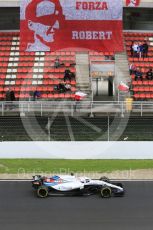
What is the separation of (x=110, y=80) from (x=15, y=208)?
12867 millimetres

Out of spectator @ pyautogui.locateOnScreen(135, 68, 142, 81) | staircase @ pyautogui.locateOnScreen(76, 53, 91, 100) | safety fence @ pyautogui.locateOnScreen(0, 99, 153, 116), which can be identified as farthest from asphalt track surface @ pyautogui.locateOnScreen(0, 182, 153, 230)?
spectator @ pyautogui.locateOnScreen(135, 68, 142, 81)

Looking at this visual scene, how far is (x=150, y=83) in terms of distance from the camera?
22.8 metres

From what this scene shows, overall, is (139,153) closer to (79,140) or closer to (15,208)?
(79,140)

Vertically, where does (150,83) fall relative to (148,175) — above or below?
above

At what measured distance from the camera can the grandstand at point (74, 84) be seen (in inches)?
715

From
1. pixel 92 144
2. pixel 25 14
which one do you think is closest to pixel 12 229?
pixel 92 144

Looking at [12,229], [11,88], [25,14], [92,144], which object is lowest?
[12,229]

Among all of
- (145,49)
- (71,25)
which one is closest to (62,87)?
(71,25)

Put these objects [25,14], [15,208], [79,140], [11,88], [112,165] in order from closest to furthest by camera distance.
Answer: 1. [15,208]
2. [112,165]
3. [79,140]
4. [11,88]
5. [25,14]

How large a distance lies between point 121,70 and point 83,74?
5.78 ft

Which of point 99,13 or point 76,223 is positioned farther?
point 99,13

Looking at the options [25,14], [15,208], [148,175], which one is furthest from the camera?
[25,14]

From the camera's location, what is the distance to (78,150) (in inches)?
657

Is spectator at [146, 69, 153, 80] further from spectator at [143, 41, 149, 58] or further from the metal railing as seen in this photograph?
the metal railing
